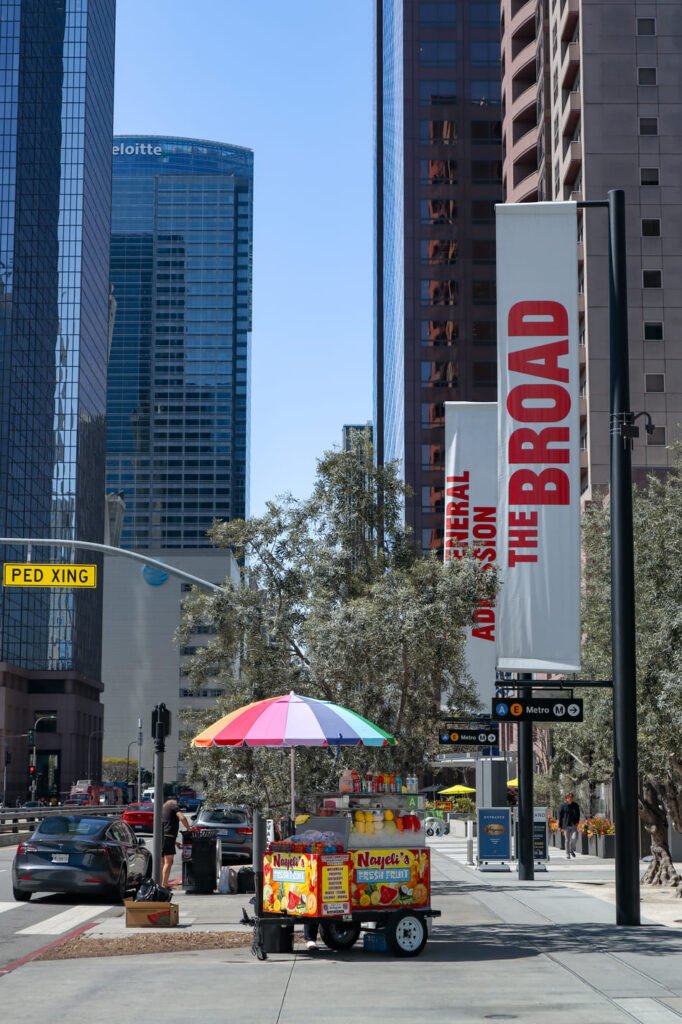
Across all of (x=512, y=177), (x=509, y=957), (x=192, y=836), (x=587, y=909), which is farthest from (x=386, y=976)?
(x=512, y=177)

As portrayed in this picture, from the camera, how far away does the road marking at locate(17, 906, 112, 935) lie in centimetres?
1911

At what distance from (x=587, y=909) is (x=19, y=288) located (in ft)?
445

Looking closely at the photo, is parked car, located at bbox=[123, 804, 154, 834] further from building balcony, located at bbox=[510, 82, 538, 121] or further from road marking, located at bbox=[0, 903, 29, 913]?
building balcony, located at bbox=[510, 82, 538, 121]

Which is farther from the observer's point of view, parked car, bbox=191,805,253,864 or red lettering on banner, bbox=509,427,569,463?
parked car, bbox=191,805,253,864

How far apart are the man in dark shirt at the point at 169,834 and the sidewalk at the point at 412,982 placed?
507 centimetres

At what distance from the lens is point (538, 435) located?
19.6 metres

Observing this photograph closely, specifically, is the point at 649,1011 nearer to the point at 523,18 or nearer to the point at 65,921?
the point at 65,921

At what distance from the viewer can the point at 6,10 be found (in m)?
150

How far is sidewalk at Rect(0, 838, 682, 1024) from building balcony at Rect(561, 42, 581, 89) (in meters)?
57.3

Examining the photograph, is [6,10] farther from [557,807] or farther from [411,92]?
[557,807]

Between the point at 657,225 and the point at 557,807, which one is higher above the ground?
the point at 657,225

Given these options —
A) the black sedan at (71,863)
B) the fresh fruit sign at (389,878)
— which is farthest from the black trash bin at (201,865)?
the fresh fruit sign at (389,878)

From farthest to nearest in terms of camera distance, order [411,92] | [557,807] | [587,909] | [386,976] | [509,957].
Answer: [411,92] → [557,807] → [587,909] → [509,957] → [386,976]

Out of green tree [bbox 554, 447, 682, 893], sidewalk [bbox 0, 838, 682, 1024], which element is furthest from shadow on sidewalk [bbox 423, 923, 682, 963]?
green tree [bbox 554, 447, 682, 893]
